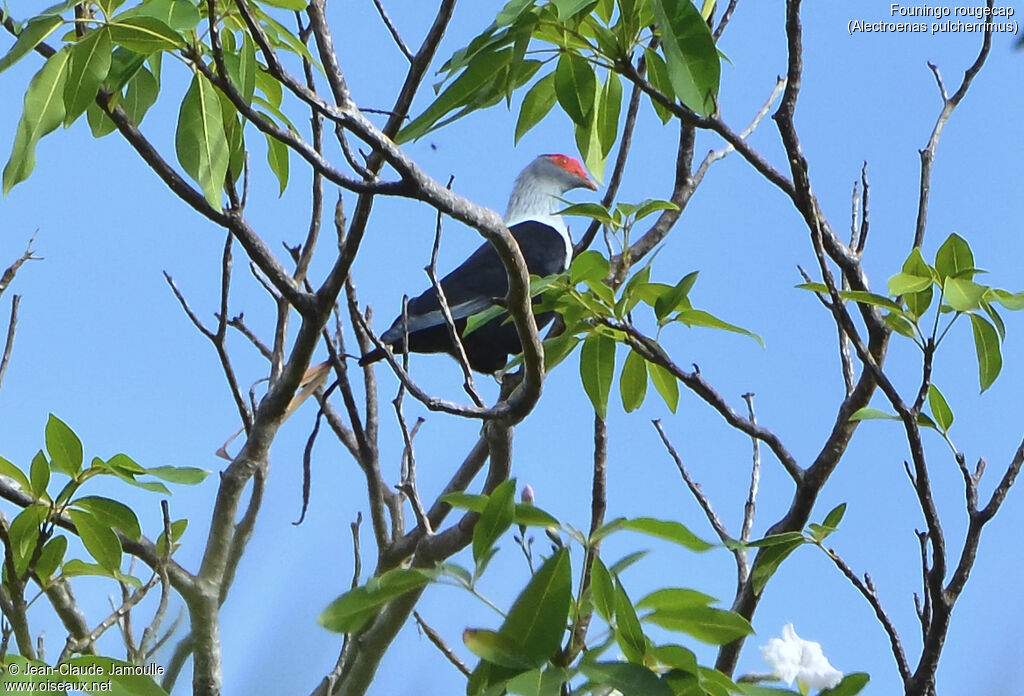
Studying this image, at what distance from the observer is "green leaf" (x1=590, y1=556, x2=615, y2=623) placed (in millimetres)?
1207

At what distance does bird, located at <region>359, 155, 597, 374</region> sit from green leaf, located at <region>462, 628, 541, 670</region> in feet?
6.39

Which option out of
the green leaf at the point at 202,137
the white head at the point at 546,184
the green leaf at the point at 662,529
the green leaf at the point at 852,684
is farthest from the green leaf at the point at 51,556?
the white head at the point at 546,184

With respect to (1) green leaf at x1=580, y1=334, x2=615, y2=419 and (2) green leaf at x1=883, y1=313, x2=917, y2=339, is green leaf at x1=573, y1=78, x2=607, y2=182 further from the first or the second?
(2) green leaf at x1=883, y1=313, x2=917, y2=339

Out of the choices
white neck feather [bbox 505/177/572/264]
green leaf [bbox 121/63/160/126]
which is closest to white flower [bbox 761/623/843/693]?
green leaf [bbox 121/63/160/126]

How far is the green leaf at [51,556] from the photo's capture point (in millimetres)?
1798

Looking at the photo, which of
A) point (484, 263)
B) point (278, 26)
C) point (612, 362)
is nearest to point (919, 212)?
point (612, 362)

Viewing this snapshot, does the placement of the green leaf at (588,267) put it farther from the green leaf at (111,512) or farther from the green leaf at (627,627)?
the green leaf at (111,512)

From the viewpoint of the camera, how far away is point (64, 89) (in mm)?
1453

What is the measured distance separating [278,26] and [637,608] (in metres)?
1.10

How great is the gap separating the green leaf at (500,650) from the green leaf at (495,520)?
0.32 ft

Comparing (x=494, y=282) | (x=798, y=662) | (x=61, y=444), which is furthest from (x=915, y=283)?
(x=494, y=282)

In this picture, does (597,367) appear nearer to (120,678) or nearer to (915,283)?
(915,283)

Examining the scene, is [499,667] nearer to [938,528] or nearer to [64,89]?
[938,528]

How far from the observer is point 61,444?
1.67 meters
